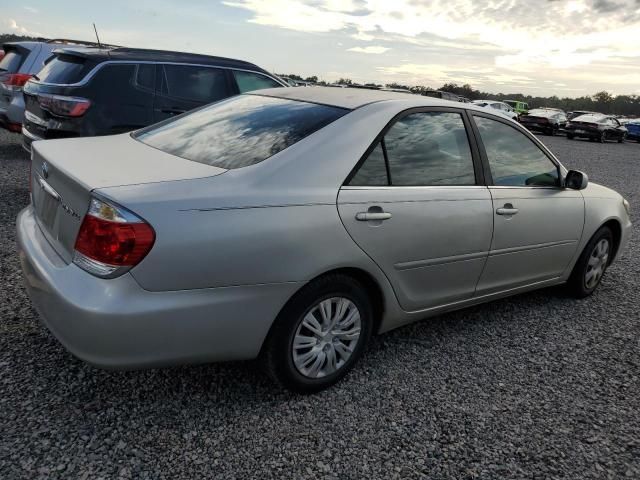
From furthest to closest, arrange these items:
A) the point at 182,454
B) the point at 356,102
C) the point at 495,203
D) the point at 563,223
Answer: the point at 563,223
the point at 495,203
the point at 356,102
the point at 182,454

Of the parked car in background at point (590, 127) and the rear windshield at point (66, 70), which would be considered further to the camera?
the parked car in background at point (590, 127)

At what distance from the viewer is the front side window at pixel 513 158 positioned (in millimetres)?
3619

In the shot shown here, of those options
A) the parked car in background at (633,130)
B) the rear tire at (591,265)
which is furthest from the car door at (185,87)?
the parked car in background at (633,130)

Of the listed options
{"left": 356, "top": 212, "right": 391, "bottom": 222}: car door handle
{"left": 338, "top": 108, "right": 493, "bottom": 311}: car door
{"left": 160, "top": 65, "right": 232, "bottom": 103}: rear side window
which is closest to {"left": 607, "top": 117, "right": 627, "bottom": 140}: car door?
{"left": 160, "top": 65, "right": 232, "bottom": 103}: rear side window

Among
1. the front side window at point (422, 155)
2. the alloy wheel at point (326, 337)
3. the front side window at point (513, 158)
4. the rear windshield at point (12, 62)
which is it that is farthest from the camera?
the rear windshield at point (12, 62)

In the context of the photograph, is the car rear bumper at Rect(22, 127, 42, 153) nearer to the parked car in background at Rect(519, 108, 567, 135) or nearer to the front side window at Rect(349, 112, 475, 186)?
the front side window at Rect(349, 112, 475, 186)

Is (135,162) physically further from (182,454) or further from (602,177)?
(602,177)

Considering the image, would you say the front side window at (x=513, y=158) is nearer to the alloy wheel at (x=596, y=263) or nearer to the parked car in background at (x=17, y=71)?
the alloy wheel at (x=596, y=263)

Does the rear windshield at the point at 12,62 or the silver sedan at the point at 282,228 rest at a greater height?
the rear windshield at the point at 12,62

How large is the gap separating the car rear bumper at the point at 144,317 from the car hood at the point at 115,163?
1.31 feet

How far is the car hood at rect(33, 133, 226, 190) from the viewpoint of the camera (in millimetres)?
2385

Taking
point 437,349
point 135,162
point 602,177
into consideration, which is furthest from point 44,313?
point 602,177

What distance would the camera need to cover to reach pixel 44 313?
2.45 m

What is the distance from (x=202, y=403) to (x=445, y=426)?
1.20 m
